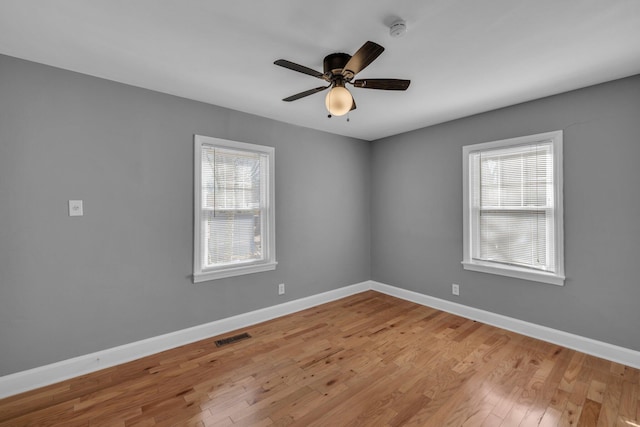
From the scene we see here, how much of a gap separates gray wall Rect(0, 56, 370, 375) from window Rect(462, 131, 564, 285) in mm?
2668

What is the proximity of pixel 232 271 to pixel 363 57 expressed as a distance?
2558 mm

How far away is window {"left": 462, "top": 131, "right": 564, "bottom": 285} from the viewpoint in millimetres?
2934

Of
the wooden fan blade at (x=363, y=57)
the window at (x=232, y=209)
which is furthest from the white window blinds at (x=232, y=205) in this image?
the wooden fan blade at (x=363, y=57)

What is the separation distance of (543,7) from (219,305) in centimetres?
365

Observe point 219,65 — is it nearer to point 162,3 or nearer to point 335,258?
point 162,3

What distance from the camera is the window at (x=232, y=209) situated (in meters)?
3.07

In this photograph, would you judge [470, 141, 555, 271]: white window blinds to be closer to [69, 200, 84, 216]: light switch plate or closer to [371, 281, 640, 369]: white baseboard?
[371, 281, 640, 369]: white baseboard

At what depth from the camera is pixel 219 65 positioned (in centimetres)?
232

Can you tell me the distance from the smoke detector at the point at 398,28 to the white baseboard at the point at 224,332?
314cm

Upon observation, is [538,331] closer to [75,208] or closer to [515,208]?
[515,208]

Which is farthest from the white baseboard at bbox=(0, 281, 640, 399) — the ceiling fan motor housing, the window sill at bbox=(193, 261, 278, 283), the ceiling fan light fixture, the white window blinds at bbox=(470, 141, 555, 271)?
the ceiling fan motor housing

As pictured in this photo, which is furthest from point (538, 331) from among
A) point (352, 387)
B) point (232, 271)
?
point (232, 271)

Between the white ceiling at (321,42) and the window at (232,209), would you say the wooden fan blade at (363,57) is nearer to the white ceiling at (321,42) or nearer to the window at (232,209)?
the white ceiling at (321,42)

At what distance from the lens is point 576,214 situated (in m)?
2.79
